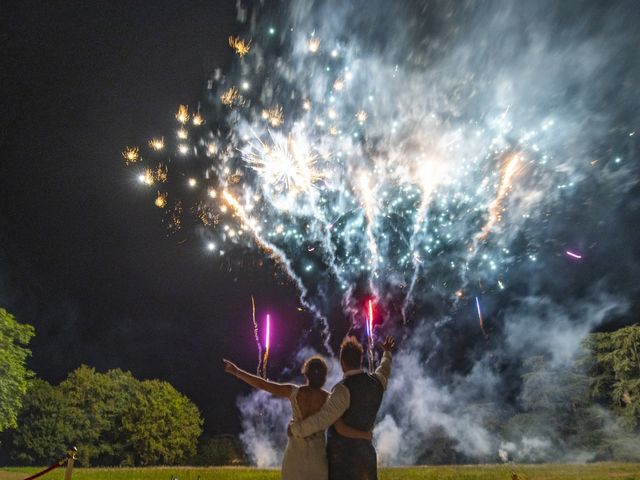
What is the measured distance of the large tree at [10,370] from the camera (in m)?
25.4

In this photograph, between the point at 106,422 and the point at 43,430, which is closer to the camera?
the point at 43,430

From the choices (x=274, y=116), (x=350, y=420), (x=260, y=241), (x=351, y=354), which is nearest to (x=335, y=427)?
(x=350, y=420)

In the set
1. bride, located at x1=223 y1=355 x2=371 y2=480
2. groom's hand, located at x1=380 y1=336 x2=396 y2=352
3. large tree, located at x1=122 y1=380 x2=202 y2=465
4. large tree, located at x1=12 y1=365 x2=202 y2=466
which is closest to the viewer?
bride, located at x1=223 y1=355 x2=371 y2=480

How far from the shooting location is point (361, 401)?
434 centimetres

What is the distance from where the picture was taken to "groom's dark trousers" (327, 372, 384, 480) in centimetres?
421

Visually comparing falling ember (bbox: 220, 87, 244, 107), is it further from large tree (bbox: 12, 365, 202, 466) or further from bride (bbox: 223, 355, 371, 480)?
large tree (bbox: 12, 365, 202, 466)

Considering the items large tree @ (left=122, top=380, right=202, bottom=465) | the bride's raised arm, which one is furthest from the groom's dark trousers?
large tree @ (left=122, top=380, right=202, bottom=465)

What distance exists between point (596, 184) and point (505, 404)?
24.2 metres

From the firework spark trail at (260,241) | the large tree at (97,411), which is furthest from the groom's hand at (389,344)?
the large tree at (97,411)

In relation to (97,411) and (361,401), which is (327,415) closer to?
(361,401)

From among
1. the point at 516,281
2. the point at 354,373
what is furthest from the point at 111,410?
the point at 354,373

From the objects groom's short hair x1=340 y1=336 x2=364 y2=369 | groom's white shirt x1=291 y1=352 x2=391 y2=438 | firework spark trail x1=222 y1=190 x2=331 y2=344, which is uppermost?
firework spark trail x1=222 y1=190 x2=331 y2=344

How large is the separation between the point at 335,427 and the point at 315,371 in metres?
0.57

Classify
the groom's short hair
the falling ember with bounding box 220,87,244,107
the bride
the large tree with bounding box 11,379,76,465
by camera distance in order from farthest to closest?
1. the large tree with bounding box 11,379,76,465
2. the falling ember with bounding box 220,87,244,107
3. the groom's short hair
4. the bride
